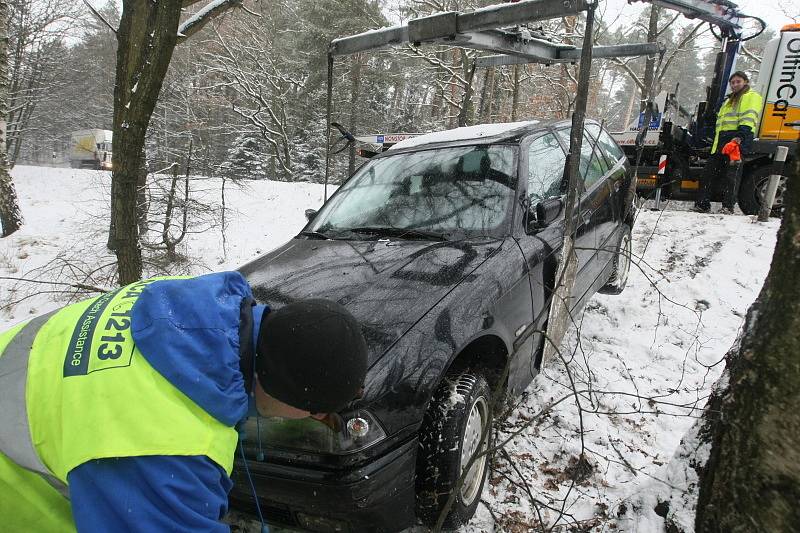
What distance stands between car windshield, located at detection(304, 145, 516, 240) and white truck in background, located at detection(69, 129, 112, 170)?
32.1m

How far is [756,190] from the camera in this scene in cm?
794

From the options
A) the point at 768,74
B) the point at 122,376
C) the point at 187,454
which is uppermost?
the point at 768,74

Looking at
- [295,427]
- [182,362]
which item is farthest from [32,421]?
[295,427]

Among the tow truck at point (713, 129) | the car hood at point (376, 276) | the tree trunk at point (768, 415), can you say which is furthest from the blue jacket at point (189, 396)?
the tow truck at point (713, 129)

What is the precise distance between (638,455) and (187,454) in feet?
8.76

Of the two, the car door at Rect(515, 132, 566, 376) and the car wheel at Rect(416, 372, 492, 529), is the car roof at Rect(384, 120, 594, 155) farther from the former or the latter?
the car wheel at Rect(416, 372, 492, 529)

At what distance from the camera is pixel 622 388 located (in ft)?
11.5

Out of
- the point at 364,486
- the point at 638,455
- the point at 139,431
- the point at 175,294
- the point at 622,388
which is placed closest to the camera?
the point at 139,431

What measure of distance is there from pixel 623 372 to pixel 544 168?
1.70 metres

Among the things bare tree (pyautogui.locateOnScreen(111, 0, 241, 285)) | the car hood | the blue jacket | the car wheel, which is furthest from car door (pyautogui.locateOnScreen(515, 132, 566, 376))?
bare tree (pyautogui.locateOnScreen(111, 0, 241, 285))

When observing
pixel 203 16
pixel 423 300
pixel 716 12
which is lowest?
pixel 423 300

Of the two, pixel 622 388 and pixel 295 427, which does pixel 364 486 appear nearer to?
pixel 295 427

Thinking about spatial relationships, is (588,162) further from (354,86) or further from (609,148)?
(354,86)

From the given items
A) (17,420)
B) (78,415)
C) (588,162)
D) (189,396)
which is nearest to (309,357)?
(189,396)
